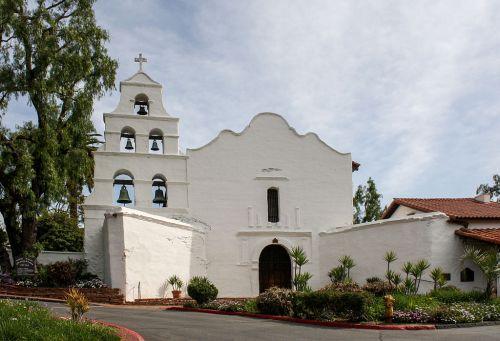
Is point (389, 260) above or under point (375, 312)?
above

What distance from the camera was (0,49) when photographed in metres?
24.0

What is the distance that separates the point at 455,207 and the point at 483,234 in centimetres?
389

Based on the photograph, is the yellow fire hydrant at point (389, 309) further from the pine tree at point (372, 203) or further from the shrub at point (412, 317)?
the pine tree at point (372, 203)

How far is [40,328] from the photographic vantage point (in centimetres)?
977

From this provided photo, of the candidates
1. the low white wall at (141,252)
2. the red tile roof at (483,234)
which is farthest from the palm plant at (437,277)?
the low white wall at (141,252)

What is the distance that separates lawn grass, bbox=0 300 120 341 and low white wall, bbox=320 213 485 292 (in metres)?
15.4

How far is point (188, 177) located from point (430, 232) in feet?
37.5

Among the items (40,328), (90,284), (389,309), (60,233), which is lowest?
(389,309)

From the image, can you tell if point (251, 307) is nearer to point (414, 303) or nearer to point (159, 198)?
point (414, 303)

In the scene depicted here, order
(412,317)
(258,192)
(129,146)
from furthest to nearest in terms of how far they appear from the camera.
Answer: (258,192) → (129,146) → (412,317)

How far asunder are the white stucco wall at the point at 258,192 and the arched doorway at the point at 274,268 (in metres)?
0.64

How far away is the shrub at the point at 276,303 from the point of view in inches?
676

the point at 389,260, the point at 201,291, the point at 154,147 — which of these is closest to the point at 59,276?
the point at 201,291

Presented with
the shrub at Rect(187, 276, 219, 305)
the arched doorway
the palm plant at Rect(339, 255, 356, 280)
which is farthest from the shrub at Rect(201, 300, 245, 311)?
the arched doorway
